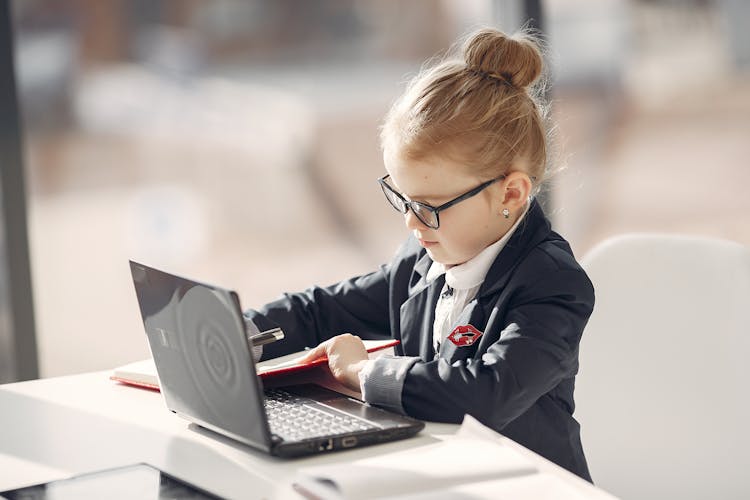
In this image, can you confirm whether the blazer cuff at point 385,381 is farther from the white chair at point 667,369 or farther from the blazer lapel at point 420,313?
the white chair at point 667,369

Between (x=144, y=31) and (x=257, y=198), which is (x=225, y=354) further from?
(x=257, y=198)

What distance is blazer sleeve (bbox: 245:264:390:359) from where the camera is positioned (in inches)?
66.5

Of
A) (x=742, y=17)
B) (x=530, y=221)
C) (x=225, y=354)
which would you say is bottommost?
(x=225, y=354)

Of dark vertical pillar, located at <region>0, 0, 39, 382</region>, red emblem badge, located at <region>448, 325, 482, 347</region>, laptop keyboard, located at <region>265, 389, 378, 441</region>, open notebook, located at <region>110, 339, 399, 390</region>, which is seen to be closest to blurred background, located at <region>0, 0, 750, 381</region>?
dark vertical pillar, located at <region>0, 0, 39, 382</region>

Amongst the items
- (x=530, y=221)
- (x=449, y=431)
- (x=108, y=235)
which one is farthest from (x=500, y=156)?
(x=108, y=235)

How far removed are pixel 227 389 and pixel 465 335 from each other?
389 millimetres

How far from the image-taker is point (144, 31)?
139 inches

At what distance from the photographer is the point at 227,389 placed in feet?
3.92

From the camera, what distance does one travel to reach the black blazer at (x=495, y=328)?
4.25 feet

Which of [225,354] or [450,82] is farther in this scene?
[450,82]

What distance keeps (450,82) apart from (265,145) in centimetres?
250

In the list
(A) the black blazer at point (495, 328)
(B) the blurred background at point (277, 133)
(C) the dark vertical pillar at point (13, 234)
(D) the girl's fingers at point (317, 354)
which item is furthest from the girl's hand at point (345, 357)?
(B) the blurred background at point (277, 133)

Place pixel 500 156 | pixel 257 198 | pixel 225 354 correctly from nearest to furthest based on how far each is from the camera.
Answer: pixel 225 354 < pixel 500 156 < pixel 257 198

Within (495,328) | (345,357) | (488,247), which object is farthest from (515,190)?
(345,357)
